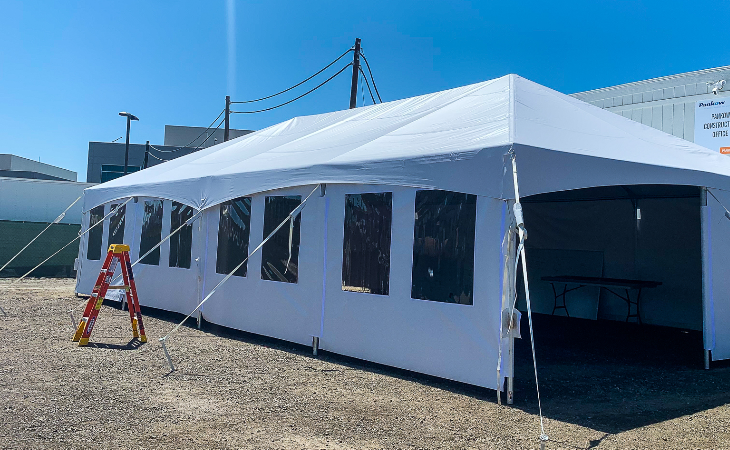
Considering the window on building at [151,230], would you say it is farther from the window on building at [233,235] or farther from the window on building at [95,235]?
the window on building at [233,235]

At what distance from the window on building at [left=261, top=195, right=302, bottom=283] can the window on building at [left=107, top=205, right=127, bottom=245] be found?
404cm

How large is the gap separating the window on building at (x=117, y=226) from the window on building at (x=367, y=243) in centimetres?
543

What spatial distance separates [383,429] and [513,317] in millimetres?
1281

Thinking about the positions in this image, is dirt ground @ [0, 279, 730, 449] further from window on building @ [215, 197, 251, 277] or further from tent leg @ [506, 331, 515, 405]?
window on building @ [215, 197, 251, 277]

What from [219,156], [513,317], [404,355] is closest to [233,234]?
[219,156]

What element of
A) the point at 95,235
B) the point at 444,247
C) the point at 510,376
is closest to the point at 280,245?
the point at 444,247

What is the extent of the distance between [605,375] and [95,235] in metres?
8.65

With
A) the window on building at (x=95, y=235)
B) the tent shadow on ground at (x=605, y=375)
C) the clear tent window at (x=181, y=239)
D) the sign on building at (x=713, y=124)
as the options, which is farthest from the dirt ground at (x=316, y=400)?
the sign on building at (x=713, y=124)

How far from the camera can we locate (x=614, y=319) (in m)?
9.62

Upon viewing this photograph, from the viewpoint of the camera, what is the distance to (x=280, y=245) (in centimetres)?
667

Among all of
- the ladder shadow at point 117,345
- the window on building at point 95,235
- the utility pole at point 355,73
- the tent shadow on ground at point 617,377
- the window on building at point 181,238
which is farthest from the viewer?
the utility pole at point 355,73

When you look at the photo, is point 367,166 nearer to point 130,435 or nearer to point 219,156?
point 130,435

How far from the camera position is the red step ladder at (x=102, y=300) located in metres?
6.56

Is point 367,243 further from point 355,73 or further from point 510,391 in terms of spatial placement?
point 355,73
